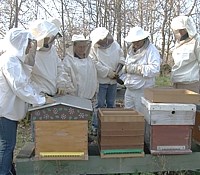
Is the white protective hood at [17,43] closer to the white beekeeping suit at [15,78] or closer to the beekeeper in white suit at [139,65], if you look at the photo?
the white beekeeping suit at [15,78]

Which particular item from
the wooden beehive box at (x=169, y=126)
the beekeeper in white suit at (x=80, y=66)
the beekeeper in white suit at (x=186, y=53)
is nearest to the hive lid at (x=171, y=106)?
the wooden beehive box at (x=169, y=126)

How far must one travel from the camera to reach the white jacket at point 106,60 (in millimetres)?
3662

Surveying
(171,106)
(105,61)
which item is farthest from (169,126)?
(105,61)

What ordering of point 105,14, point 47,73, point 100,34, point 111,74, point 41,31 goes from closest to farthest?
1. point 41,31
2. point 47,73
3. point 100,34
4. point 111,74
5. point 105,14

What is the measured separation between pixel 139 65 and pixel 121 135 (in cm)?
98

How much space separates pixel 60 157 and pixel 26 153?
0.35 metres

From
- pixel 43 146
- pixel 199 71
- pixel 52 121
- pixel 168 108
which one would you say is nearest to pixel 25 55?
pixel 52 121

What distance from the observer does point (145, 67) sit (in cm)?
322

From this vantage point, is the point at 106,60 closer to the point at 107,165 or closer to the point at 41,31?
the point at 41,31

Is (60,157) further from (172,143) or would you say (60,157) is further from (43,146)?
(172,143)

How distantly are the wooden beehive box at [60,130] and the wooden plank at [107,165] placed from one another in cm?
12

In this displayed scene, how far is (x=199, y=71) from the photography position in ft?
11.3

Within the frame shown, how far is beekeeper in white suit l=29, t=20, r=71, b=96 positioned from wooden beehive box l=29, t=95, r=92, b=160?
21.7 inches

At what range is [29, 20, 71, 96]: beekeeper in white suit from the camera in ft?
9.48
